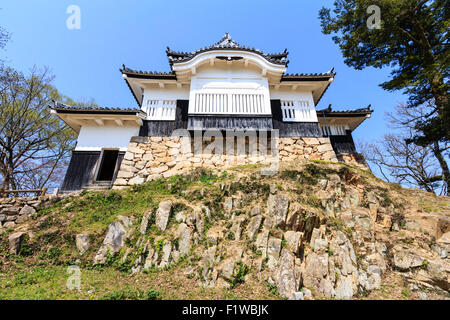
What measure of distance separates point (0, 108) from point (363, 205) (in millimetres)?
24601

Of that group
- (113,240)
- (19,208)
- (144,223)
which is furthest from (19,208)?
(144,223)

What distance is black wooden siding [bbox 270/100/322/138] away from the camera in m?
13.7

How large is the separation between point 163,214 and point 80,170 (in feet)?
22.9

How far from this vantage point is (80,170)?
39.3 ft

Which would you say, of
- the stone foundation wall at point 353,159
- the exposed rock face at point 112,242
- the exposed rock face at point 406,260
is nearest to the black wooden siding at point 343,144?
the stone foundation wall at point 353,159

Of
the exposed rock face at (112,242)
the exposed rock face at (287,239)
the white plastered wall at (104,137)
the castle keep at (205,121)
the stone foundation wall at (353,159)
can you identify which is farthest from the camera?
the stone foundation wall at (353,159)

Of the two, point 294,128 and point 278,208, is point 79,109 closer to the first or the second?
point 278,208

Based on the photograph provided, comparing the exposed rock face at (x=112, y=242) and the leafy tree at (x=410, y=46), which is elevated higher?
the leafy tree at (x=410, y=46)

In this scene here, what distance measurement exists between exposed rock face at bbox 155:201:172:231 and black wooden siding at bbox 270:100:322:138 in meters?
8.48

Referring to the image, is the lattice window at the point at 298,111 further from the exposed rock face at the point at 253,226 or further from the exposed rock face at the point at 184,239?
the exposed rock face at the point at 184,239

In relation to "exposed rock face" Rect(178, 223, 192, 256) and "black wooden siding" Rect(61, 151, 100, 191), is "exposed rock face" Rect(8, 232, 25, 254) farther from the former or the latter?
"exposed rock face" Rect(178, 223, 192, 256)

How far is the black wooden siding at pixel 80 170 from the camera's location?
1162cm

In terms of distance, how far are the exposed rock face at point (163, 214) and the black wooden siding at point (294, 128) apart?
8.48 m
